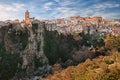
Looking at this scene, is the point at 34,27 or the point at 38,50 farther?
the point at 34,27

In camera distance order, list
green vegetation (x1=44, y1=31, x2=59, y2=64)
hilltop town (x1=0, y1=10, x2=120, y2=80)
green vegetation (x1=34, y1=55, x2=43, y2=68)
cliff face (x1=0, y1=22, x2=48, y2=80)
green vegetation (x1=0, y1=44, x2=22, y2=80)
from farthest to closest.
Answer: green vegetation (x1=44, y1=31, x2=59, y2=64) < green vegetation (x1=34, y1=55, x2=43, y2=68) < cliff face (x1=0, y1=22, x2=48, y2=80) < hilltop town (x1=0, y1=10, x2=120, y2=80) < green vegetation (x1=0, y1=44, x2=22, y2=80)

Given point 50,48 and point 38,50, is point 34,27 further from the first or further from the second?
point 50,48

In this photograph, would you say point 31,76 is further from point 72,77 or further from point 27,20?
point 72,77

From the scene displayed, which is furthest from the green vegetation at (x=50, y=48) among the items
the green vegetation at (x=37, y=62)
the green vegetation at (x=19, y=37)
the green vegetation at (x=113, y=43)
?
the green vegetation at (x=113, y=43)

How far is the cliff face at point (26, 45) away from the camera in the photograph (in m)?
34.4

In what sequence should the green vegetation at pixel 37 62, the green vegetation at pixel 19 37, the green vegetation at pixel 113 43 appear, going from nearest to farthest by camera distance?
the green vegetation at pixel 37 62, the green vegetation at pixel 19 37, the green vegetation at pixel 113 43

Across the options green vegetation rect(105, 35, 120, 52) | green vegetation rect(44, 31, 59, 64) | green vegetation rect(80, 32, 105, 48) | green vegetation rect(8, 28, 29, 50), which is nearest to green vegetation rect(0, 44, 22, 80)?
green vegetation rect(8, 28, 29, 50)

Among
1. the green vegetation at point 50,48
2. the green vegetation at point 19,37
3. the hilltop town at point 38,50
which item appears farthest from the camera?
the green vegetation at point 50,48

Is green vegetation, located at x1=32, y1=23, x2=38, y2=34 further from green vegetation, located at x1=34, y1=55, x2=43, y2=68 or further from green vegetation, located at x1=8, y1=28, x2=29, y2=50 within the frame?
green vegetation, located at x1=34, y1=55, x2=43, y2=68

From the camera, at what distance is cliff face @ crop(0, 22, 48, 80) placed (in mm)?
34444

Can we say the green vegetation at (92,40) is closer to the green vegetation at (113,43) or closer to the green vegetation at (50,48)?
the green vegetation at (113,43)

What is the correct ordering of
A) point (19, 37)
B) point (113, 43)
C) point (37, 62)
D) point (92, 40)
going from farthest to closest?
point (92, 40) → point (113, 43) → point (19, 37) → point (37, 62)

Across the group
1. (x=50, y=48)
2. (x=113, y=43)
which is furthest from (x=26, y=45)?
(x=113, y=43)

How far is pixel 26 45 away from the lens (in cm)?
3634
